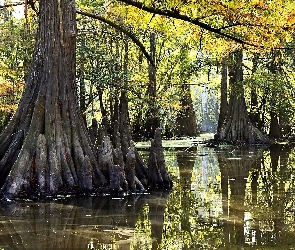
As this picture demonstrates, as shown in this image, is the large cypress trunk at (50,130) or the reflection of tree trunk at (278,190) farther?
the large cypress trunk at (50,130)

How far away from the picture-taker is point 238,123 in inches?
754

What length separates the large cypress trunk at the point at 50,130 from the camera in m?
7.18

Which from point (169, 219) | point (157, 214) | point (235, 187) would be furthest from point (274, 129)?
point (169, 219)

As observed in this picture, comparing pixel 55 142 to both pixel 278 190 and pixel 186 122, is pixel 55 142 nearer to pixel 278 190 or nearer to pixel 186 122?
pixel 278 190

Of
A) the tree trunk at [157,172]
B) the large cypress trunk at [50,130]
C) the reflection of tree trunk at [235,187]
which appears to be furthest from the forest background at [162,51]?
the reflection of tree trunk at [235,187]

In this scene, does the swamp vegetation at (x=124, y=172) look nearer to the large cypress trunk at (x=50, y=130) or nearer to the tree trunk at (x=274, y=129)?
the large cypress trunk at (x=50, y=130)

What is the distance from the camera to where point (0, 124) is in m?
20.8

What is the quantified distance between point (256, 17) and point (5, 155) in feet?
15.8

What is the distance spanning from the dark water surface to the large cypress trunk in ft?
1.48

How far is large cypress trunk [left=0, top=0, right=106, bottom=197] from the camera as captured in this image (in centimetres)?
718

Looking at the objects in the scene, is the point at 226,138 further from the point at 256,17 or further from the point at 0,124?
the point at 256,17

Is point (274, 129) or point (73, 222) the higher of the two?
point (274, 129)

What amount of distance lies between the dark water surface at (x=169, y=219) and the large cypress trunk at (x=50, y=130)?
45 centimetres

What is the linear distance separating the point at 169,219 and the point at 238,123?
45.7 ft
